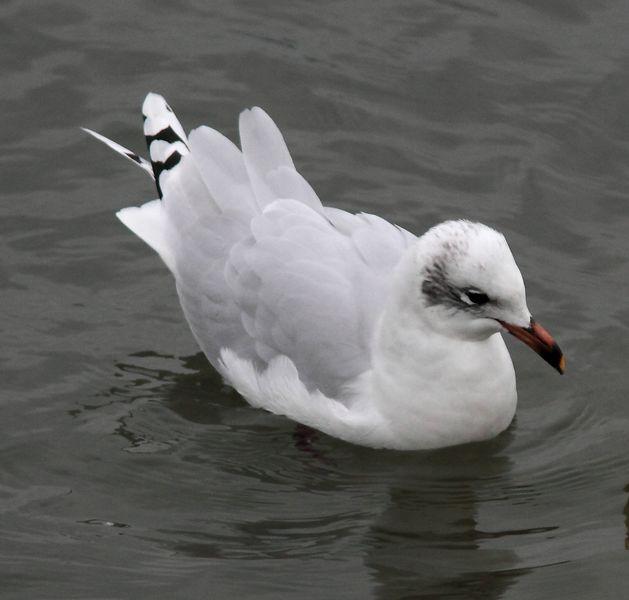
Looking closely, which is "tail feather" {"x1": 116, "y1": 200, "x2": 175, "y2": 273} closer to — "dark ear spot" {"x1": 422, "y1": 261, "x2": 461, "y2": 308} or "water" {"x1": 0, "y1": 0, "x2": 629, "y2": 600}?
"water" {"x1": 0, "y1": 0, "x2": 629, "y2": 600}

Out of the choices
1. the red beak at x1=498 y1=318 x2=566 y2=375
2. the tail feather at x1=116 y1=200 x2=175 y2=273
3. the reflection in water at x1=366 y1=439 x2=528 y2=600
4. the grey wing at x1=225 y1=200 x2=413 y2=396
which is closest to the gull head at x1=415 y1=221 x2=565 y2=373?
the red beak at x1=498 y1=318 x2=566 y2=375

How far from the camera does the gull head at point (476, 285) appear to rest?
6.78 m

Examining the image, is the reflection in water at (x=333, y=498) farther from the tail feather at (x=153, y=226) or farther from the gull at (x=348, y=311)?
the tail feather at (x=153, y=226)

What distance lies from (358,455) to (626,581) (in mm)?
1620

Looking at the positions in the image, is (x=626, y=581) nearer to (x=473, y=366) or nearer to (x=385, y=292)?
(x=473, y=366)

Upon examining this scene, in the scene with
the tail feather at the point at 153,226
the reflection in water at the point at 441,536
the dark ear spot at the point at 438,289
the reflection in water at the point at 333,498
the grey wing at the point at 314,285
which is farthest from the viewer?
the tail feather at the point at 153,226

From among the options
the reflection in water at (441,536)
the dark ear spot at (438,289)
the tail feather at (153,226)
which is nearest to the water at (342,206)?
the reflection in water at (441,536)

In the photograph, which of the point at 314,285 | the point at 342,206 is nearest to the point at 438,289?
the point at 314,285

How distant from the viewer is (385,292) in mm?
7516

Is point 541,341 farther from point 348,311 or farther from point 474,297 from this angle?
point 348,311

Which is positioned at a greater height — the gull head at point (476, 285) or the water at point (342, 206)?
the gull head at point (476, 285)

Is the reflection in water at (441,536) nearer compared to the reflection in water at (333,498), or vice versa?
the reflection in water at (441,536)

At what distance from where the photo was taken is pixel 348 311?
748cm

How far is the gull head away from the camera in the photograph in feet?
Result: 22.2
